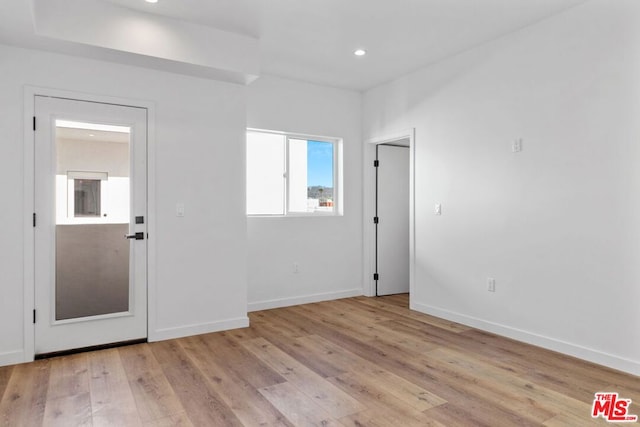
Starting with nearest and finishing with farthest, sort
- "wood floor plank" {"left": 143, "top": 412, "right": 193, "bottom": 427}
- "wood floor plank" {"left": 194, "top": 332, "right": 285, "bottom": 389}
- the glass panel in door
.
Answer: "wood floor plank" {"left": 143, "top": 412, "right": 193, "bottom": 427}
"wood floor plank" {"left": 194, "top": 332, "right": 285, "bottom": 389}
the glass panel in door

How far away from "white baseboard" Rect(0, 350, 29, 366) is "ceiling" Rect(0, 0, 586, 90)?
241 centimetres

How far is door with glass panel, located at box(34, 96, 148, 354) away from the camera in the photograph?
3.31m

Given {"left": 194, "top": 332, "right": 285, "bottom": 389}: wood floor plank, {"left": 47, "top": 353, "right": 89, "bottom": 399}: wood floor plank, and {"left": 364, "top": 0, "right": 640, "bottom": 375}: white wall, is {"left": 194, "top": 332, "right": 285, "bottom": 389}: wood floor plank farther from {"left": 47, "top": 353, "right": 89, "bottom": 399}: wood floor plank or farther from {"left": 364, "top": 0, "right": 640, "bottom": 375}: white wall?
{"left": 364, "top": 0, "right": 640, "bottom": 375}: white wall

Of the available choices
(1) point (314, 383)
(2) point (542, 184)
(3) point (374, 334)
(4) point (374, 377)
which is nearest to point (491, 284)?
(2) point (542, 184)

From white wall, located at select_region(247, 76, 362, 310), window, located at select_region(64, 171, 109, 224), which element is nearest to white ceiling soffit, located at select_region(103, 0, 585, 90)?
white wall, located at select_region(247, 76, 362, 310)

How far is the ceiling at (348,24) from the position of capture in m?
3.18

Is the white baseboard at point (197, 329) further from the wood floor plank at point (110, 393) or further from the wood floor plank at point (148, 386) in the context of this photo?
the wood floor plank at point (110, 393)

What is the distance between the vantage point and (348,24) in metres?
3.59

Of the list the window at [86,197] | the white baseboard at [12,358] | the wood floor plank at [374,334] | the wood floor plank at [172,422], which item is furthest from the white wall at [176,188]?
the wood floor plank at [172,422]

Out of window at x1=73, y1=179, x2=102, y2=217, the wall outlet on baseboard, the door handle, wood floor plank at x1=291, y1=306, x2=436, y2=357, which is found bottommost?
wood floor plank at x1=291, y1=306, x2=436, y2=357

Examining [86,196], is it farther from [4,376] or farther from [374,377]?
[374,377]

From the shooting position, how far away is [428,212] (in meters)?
4.66

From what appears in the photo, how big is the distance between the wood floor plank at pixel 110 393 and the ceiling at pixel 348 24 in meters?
2.49

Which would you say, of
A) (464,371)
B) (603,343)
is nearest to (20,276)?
(464,371)
